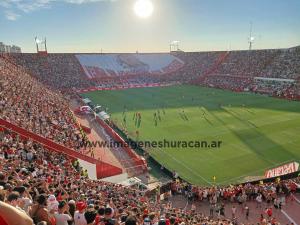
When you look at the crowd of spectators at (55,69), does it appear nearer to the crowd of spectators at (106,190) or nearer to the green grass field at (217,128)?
the green grass field at (217,128)

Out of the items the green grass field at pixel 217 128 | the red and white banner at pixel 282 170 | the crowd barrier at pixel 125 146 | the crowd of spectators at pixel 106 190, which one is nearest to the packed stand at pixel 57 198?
the crowd of spectators at pixel 106 190

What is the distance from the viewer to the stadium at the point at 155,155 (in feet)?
32.4

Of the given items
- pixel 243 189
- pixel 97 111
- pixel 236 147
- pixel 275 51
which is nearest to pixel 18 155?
Answer: pixel 243 189

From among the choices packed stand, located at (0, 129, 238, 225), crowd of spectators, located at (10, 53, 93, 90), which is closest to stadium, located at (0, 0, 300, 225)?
packed stand, located at (0, 129, 238, 225)

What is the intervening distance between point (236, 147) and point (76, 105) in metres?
29.6

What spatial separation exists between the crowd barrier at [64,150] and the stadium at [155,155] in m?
0.07

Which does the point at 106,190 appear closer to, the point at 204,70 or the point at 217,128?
the point at 217,128

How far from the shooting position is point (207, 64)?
278ft

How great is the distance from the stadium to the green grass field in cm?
11

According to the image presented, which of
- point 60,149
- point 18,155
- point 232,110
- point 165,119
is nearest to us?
point 18,155

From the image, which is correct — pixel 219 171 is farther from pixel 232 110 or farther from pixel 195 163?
pixel 232 110

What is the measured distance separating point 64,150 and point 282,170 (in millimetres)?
15664

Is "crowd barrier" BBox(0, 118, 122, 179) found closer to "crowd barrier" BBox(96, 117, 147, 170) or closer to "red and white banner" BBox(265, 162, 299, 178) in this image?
"crowd barrier" BBox(96, 117, 147, 170)

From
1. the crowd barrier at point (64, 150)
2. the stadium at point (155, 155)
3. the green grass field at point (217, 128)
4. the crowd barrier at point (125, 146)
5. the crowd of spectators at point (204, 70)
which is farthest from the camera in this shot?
the crowd of spectators at point (204, 70)
